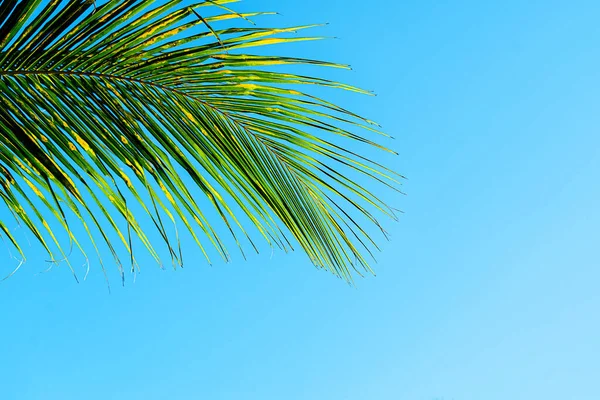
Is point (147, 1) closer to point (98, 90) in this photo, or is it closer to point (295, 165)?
point (98, 90)

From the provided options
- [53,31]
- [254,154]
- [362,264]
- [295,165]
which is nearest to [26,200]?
[53,31]

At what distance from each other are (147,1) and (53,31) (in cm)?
14

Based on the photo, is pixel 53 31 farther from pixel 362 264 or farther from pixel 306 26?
pixel 362 264

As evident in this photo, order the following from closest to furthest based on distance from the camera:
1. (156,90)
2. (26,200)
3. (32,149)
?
1. (32,149)
2. (26,200)
3. (156,90)

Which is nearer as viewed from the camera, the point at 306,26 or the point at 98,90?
the point at 98,90

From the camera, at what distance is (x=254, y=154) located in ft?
3.57

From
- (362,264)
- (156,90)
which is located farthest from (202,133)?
(362,264)

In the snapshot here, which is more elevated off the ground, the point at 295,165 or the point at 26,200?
the point at 295,165

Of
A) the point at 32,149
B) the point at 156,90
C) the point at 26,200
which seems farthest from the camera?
the point at 156,90

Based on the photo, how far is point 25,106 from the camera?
856 millimetres

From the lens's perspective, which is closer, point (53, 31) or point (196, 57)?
point (53, 31)

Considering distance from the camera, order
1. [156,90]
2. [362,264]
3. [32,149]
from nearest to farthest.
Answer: [32,149] → [156,90] → [362,264]

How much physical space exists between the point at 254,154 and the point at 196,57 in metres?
0.19

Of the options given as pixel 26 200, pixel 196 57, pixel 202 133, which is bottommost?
pixel 26 200
